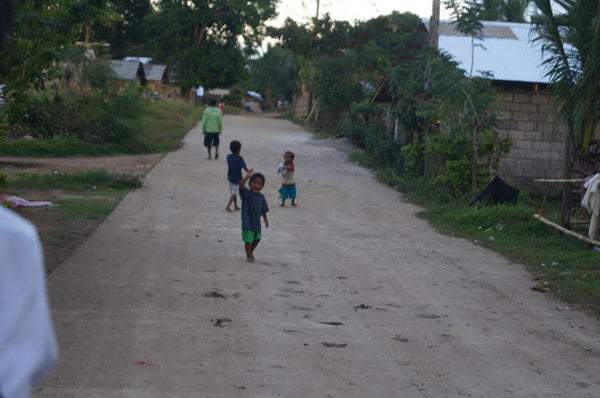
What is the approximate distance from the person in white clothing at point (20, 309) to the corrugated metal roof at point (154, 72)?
55357 millimetres

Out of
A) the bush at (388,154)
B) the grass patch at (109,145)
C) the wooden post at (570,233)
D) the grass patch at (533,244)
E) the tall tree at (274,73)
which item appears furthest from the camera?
the tall tree at (274,73)

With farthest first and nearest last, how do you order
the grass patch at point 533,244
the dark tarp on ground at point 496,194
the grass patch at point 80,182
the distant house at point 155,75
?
the distant house at point 155,75 → the grass patch at point 80,182 → the dark tarp on ground at point 496,194 → the grass patch at point 533,244

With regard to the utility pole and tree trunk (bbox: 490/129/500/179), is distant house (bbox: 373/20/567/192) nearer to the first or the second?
the utility pole

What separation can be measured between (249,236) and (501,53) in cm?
1343

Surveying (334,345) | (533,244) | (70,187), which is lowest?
(70,187)

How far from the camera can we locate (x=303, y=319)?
691cm

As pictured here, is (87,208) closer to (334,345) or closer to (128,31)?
(334,345)

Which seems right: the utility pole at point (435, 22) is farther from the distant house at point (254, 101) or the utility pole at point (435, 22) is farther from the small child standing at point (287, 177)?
the distant house at point (254, 101)

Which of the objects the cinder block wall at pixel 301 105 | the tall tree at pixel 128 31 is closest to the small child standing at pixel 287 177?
the cinder block wall at pixel 301 105

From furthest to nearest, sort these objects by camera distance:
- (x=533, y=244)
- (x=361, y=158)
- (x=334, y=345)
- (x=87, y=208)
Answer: (x=361, y=158) < (x=87, y=208) < (x=533, y=244) < (x=334, y=345)

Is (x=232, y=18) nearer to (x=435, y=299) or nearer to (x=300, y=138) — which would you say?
(x=300, y=138)

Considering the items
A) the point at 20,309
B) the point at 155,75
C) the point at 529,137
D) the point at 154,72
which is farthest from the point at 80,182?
the point at 154,72

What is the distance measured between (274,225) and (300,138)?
22250mm

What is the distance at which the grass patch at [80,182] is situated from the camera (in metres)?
15.6
